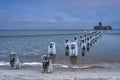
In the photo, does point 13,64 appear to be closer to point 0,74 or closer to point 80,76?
point 0,74

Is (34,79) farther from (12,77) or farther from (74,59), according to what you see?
(74,59)

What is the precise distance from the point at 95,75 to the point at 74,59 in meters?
8.88

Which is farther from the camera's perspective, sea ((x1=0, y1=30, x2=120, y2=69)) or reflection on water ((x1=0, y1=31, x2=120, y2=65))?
reflection on water ((x1=0, y1=31, x2=120, y2=65))

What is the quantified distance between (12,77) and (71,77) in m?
2.49

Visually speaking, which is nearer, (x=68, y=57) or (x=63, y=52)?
(x=68, y=57)

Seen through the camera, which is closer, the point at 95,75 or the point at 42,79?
the point at 42,79

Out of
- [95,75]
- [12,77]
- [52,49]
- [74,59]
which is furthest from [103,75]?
[52,49]

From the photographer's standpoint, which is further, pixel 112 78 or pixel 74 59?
pixel 74 59

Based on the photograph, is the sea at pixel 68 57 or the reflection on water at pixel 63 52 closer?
the sea at pixel 68 57

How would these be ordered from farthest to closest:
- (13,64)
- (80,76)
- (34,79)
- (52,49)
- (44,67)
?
(52,49)
(13,64)
(44,67)
(80,76)
(34,79)

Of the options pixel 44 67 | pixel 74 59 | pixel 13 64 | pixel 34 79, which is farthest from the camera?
pixel 74 59

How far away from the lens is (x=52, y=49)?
80.4ft

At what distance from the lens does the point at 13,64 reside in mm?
15617

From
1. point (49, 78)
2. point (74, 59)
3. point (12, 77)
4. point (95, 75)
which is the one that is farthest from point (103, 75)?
point (74, 59)
